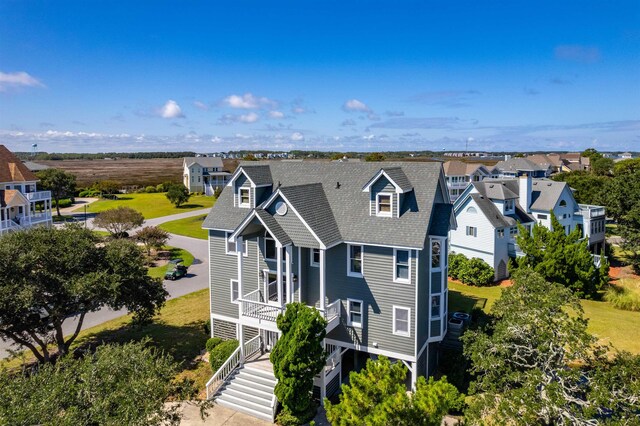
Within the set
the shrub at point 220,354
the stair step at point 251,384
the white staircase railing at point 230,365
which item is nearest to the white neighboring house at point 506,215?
the white staircase railing at point 230,365

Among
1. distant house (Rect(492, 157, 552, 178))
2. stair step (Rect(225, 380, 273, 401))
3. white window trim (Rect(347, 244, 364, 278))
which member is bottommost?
stair step (Rect(225, 380, 273, 401))

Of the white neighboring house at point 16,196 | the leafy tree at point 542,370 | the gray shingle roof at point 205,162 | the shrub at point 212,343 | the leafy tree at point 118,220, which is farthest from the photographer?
the gray shingle roof at point 205,162

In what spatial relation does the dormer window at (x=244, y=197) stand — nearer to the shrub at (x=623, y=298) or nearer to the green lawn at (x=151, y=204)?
the shrub at (x=623, y=298)

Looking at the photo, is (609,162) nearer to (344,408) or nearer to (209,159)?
(209,159)

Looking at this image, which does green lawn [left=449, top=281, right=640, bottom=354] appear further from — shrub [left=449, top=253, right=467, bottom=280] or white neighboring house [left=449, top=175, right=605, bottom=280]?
white neighboring house [left=449, top=175, right=605, bottom=280]

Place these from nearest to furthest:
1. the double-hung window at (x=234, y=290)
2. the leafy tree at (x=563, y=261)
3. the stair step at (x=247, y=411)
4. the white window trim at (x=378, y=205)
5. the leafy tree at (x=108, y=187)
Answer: the stair step at (x=247, y=411) → the white window trim at (x=378, y=205) → the double-hung window at (x=234, y=290) → the leafy tree at (x=563, y=261) → the leafy tree at (x=108, y=187)

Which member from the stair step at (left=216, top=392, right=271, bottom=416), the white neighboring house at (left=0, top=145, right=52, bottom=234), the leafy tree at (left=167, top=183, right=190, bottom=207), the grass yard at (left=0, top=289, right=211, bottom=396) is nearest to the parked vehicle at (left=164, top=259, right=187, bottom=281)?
the grass yard at (left=0, top=289, right=211, bottom=396)
